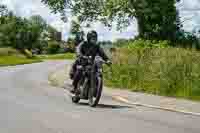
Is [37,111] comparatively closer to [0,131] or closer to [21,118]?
[21,118]

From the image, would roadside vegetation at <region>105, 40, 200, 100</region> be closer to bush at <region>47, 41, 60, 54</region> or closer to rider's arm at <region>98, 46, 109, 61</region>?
rider's arm at <region>98, 46, 109, 61</region>

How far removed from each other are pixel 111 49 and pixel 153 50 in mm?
5820

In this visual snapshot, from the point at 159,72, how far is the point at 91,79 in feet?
21.5

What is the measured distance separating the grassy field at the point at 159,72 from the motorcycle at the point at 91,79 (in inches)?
142

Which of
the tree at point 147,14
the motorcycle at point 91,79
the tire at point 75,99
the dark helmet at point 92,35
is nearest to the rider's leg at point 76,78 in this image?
the motorcycle at point 91,79

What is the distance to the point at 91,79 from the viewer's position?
15625mm

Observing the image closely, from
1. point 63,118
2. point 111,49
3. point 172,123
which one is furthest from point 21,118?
point 111,49

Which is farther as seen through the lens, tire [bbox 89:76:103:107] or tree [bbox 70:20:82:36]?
tree [bbox 70:20:82:36]

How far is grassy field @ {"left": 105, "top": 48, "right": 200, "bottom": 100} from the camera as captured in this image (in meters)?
19.7

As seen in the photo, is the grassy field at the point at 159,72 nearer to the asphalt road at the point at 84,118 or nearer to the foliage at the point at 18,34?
the asphalt road at the point at 84,118

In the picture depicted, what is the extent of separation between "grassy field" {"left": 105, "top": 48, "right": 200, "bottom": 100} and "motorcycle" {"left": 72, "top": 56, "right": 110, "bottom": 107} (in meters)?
3.61

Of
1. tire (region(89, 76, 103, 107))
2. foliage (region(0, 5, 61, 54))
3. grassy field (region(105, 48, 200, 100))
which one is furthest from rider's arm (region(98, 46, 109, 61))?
foliage (region(0, 5, 61, 54))

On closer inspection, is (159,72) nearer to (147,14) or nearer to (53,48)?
(147,14)

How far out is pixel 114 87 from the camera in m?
23.7
